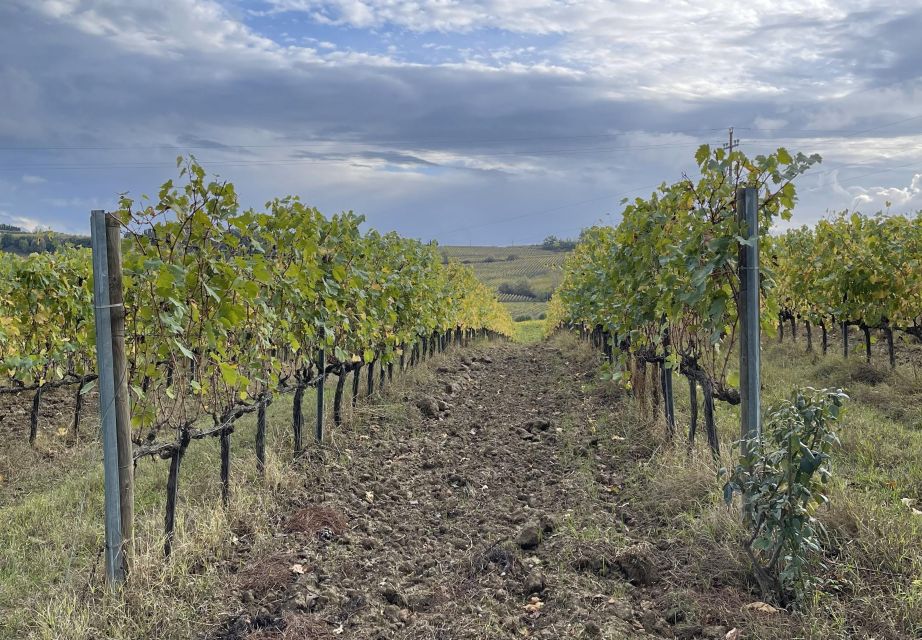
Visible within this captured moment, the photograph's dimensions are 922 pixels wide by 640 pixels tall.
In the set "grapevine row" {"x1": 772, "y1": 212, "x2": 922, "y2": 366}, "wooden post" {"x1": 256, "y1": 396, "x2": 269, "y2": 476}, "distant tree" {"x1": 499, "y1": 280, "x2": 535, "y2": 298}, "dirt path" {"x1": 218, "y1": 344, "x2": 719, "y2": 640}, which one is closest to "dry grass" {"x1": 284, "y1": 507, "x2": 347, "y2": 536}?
"dirt path" {"x1": 218, "y1": 344, "x2": 719, "y2": 640}

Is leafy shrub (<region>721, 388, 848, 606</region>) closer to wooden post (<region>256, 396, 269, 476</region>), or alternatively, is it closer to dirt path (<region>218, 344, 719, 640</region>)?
dirt path (<region>218, 344, 719, 640</region>)

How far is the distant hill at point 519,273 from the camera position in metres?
79.6

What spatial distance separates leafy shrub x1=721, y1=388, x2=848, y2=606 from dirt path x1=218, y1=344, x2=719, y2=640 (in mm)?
634

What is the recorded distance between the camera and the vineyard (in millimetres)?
3801

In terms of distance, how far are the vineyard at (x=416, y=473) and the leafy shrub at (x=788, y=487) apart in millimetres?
18

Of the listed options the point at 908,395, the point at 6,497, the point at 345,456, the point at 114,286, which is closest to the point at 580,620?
the point at 114,286

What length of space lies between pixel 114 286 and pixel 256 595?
223 cm

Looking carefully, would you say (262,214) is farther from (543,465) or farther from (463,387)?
(463,387)

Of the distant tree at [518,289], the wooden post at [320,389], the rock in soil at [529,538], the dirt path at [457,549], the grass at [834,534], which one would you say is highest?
the distant tree at [518,289]

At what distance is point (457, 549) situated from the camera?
5.10 meters

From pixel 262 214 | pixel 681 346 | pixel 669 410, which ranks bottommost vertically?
pixel 669 410

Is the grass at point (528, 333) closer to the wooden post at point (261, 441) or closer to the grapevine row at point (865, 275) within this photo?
the grapevine row at point (865, 275)

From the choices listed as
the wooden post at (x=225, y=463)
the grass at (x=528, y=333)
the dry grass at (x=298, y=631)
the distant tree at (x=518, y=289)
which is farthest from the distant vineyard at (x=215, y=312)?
the distant tree at (x=518, y=289)

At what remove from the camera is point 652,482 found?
596 centimetres
